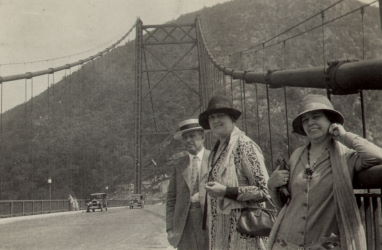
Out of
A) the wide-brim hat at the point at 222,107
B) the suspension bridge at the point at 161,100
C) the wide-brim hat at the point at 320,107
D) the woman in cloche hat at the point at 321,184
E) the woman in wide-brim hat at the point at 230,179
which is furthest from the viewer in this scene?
the suspension bridge at the point at 161,100

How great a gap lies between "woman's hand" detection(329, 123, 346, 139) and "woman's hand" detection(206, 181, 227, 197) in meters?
0.83

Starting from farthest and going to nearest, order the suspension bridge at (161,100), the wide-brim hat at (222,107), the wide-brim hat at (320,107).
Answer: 1. the suspension bridge at (161,100)
2. the wide-brim hat at (222,107)
3. the wide-brim hat at (320,107)

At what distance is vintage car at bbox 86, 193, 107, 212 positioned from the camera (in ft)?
88.4

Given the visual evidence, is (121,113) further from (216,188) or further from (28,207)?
(216,188)

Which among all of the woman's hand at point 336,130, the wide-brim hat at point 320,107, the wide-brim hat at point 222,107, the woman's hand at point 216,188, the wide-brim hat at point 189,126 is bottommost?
the woman's hand at point 216,188

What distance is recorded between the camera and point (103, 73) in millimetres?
69562

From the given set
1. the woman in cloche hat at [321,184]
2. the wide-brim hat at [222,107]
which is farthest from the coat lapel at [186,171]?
the woman in cloche hat at [321,184]

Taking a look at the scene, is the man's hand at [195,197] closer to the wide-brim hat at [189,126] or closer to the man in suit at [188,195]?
the man in suit at [188,195]

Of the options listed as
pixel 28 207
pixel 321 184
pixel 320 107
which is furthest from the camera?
pixel 28 207

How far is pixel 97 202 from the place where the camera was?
27.1m

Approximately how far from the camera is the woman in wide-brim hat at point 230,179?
305 centimetres

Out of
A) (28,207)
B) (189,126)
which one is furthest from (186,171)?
(28,207)

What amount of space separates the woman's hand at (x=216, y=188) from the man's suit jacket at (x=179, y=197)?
0.75 metres

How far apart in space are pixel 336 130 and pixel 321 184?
220mm
